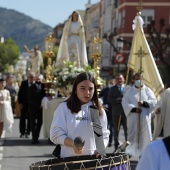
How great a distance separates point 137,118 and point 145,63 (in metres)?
1.65

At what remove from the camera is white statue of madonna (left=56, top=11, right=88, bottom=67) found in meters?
19.0

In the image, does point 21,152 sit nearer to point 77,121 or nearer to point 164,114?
point 164,114

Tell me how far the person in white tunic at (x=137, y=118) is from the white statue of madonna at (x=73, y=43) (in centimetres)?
485

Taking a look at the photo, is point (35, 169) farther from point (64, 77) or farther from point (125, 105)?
point (64, 77)

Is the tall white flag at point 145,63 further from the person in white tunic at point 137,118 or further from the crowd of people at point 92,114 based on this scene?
the crowd of people at point 92,114

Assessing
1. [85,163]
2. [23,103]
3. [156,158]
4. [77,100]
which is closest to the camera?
[156,158]

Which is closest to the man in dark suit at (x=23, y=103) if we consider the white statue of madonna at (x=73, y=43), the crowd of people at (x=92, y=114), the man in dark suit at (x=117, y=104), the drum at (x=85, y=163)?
the crowd of people at (x=92, y=114)

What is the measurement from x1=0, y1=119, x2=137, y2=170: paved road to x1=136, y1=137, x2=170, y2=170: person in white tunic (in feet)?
29.2

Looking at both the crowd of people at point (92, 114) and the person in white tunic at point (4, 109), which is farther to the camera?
the person in white tunic at point (4, 109)

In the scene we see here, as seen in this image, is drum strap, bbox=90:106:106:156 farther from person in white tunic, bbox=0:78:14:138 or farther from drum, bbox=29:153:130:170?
person in white tunic, bbox=0:78:14:138

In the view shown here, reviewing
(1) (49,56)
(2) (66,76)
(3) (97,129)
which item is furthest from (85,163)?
(1) (49,56)

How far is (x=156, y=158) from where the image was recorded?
346cm

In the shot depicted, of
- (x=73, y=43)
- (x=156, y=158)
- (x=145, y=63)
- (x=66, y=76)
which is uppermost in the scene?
(x=73, y=43)

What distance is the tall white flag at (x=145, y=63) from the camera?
14.7 metres
